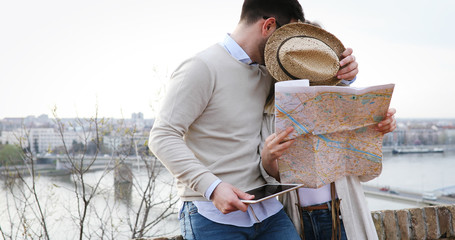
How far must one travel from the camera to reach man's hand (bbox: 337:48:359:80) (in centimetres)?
129

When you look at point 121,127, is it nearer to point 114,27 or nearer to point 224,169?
point 224,169

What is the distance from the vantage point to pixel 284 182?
1.24m

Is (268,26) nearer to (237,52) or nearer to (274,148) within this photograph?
(237,52)

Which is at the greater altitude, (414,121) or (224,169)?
(224,169)

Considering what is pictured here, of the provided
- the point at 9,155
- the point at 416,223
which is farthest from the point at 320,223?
the point at 9,155

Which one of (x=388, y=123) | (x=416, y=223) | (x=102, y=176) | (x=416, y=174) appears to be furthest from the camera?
(x=416, y=174)

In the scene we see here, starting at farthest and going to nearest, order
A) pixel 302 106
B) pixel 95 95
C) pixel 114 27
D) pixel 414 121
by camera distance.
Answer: pixel 414 121
pixel 114 27
pixel 95 95
pixel 302 106

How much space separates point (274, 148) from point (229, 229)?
0.98 feet

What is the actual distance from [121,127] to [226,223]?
341cm

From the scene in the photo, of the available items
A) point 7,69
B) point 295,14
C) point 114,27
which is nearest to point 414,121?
point 114,27

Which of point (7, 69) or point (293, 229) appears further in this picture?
point (7, 69)

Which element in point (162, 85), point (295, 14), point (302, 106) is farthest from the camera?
point (162, 85)

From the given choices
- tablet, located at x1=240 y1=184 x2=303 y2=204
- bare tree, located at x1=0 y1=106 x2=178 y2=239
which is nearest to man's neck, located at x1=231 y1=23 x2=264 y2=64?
tablet, located at x1=240 y1=184 x2=303 y2=204

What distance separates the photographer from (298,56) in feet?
4.01
